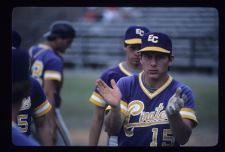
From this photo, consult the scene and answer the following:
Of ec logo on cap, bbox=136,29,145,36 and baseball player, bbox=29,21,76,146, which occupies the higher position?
ec logo on cap, bbox=136,29,145,36

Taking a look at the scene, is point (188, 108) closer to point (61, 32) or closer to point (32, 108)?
point (32, 108)

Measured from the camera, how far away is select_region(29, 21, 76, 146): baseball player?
3.79m

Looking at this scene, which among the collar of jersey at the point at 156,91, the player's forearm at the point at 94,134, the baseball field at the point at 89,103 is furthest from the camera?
the baseball field at the point at 89,103

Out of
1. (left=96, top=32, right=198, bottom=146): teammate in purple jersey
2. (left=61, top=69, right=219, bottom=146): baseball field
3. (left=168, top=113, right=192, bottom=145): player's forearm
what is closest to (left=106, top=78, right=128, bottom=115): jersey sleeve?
(left=96, top=32, right=198, bottom=146): teammate in purple jersey

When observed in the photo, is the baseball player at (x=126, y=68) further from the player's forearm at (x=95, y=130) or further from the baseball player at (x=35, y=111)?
the baseball player at (x=35, y=111)

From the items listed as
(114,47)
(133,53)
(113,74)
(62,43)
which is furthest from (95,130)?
(114,47)

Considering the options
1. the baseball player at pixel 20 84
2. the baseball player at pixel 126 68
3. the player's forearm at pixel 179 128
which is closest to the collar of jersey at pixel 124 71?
the baseball player at pixel 126 68

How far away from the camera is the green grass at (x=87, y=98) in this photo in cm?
672

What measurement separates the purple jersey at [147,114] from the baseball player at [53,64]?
4.20 feet

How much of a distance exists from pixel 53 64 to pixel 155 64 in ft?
4.82

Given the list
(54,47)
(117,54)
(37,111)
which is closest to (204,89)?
(117,54)

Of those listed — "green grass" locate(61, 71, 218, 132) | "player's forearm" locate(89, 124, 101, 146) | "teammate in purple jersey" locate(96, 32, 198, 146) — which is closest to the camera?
"teammate in purple jersey" locate(96, 32, 198, 146)

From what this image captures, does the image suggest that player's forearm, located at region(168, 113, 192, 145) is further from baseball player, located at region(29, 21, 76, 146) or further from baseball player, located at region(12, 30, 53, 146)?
baseball player, located at region(29, 21, 76, 146)

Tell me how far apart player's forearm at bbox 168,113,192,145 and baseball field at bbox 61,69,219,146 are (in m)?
2.68
